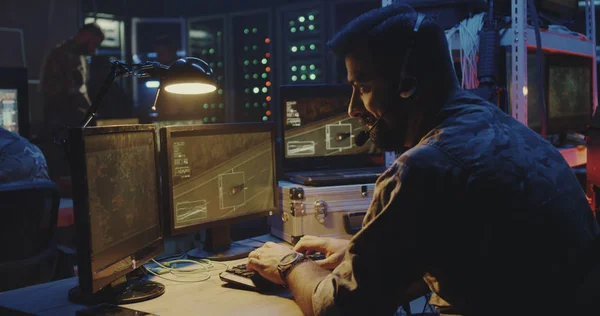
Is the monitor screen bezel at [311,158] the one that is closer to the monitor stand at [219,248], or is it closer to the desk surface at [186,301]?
the monitor stand at [219,248]

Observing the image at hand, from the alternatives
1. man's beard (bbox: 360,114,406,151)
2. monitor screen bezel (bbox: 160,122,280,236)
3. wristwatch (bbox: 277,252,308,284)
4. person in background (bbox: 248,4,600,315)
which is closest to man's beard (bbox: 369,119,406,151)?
man's beard (bbox: 360,114,406,151)

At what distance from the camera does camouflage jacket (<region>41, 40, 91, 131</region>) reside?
16.1ft

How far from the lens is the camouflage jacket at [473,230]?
3.80 ft

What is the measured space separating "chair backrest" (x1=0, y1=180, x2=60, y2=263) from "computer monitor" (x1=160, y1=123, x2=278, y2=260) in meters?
0.74

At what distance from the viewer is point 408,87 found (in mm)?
1309

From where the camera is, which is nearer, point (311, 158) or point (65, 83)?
point (311, 158)

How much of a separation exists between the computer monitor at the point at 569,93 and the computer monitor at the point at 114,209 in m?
1.75

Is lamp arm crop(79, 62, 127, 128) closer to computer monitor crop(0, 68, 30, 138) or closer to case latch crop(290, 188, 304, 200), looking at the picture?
case latch crop(290, 188, 304, 200)

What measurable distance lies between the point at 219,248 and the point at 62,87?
3.39 m

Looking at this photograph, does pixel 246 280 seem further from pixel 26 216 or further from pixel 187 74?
pixel 26 216

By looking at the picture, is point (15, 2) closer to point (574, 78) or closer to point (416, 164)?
point (574, 78)

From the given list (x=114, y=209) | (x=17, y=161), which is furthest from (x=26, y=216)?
(x=114, y=209)

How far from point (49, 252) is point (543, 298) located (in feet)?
6.86

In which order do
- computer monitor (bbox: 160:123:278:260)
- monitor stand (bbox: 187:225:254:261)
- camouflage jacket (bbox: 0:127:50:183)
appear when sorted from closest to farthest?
computer monitor (bbox: 160:123:278:260) → monitor stand (bbox: 187:225:254:261) → camouflage jacket (bbox: 0:127:50:183)
